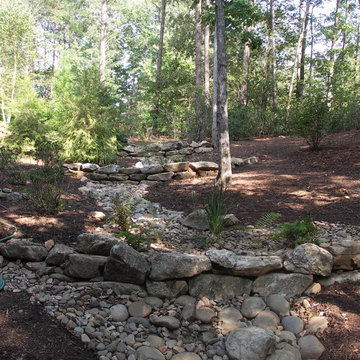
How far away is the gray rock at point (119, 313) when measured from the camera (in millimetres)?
2521

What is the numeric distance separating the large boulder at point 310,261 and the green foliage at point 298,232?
Answer: 262 mm

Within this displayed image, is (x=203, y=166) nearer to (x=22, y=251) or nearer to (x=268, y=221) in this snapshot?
(x=268, y=221)

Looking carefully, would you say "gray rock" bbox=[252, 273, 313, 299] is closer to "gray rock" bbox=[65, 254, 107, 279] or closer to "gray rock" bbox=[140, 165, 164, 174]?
"gray rock" bbox=[65, 254, 107, 279]

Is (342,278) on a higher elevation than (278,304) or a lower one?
higher

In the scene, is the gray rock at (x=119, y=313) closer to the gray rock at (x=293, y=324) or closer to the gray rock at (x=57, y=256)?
the gray rock at (x=57, y=256)

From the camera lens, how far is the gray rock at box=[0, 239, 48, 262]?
3.00m

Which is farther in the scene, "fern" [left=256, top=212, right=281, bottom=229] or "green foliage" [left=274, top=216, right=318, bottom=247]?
"fern" [left=256, top=212, right=281, bottom=229]

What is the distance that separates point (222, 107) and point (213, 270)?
279 centimetres

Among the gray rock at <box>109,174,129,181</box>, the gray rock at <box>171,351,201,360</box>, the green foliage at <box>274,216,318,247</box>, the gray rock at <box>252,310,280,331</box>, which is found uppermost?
the gray rock at <box>109,174,129,181</box>

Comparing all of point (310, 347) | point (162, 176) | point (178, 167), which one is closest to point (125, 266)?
point (310, 347)

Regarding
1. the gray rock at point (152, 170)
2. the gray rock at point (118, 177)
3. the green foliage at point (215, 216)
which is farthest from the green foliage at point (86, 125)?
the green foliage at point (215, 216)

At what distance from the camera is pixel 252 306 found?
8.87 ft

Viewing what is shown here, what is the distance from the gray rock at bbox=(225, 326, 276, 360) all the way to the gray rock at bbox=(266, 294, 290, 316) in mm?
361

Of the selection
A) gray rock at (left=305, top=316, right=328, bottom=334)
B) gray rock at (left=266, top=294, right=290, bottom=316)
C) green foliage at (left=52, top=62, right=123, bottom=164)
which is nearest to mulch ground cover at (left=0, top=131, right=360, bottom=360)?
gray rock at (left=305, top=316, right=328, bottom=334)
